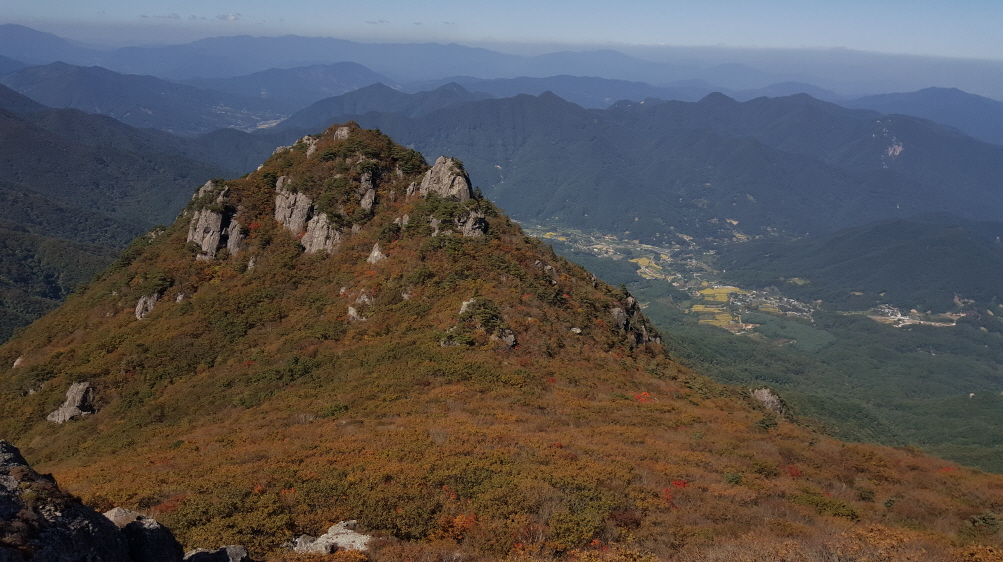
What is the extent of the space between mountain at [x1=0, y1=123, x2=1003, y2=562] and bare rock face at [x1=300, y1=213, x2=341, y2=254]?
0.64ft

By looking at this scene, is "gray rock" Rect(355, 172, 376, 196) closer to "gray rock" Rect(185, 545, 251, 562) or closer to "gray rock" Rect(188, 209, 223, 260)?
"gray rock" Rect(188, 209, 223, 260)

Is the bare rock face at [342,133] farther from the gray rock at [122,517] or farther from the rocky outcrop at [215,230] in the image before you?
the gray rock at [122,517]

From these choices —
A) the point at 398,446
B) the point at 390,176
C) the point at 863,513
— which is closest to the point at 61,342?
the point at 390,176

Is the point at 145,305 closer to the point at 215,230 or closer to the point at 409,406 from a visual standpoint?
the point at 215,230

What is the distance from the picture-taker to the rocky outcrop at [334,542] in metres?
14.2

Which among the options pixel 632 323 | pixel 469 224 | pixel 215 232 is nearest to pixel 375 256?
pixel 469 224

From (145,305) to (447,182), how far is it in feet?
103

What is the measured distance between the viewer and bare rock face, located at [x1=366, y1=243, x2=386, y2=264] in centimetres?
4769

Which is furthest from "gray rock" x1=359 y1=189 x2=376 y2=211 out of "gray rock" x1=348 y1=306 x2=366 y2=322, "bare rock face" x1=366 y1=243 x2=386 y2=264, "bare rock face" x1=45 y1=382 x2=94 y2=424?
"bare rock face" x1=45 y1=382 x2=94 y2=424

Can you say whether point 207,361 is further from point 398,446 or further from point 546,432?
point 546,432

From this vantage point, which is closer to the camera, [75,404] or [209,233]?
[75,404]

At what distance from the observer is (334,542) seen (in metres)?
14.6

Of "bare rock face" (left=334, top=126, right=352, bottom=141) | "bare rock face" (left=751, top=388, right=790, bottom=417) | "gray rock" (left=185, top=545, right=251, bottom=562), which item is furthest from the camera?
"bare rock face" (left=334, top=126, right=352, bottom=141)

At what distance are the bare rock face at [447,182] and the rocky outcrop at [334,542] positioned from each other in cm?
4153
